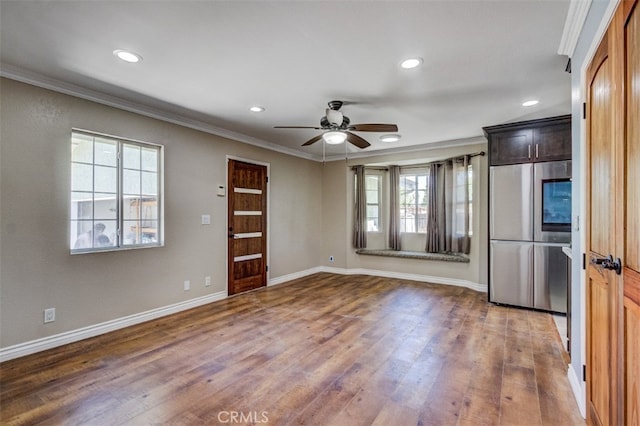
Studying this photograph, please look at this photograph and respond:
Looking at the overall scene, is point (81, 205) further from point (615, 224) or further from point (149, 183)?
point (615, 224)

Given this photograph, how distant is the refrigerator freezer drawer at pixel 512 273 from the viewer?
4.15m

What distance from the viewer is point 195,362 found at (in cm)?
267

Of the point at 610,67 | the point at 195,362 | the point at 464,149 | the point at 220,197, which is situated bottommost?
the point at 195,362

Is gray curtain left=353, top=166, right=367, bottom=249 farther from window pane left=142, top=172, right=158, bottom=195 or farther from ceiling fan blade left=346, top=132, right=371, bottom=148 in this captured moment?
window pane left=142, top=172, right=158, bottom=195

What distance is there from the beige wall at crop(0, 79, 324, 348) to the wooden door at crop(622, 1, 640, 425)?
13.7ft

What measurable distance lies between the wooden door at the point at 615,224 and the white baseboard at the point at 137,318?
12.1ft

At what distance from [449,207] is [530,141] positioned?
73.2 inches

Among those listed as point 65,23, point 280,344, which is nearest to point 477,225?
point 280,344

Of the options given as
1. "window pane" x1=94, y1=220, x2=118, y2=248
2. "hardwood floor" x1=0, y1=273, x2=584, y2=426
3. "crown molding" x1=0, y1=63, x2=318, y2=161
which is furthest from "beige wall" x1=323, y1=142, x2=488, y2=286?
"window pane" x1=94, y1=220, x2=118, y2=248

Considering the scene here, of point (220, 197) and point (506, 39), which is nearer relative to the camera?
point (506, 39)

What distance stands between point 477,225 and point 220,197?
14.0 ft

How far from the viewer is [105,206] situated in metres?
3.43

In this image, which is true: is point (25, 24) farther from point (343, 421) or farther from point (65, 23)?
point (343, 421)

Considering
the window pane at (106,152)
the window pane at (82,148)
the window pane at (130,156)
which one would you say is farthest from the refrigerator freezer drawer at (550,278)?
the window pane at (82,148)
